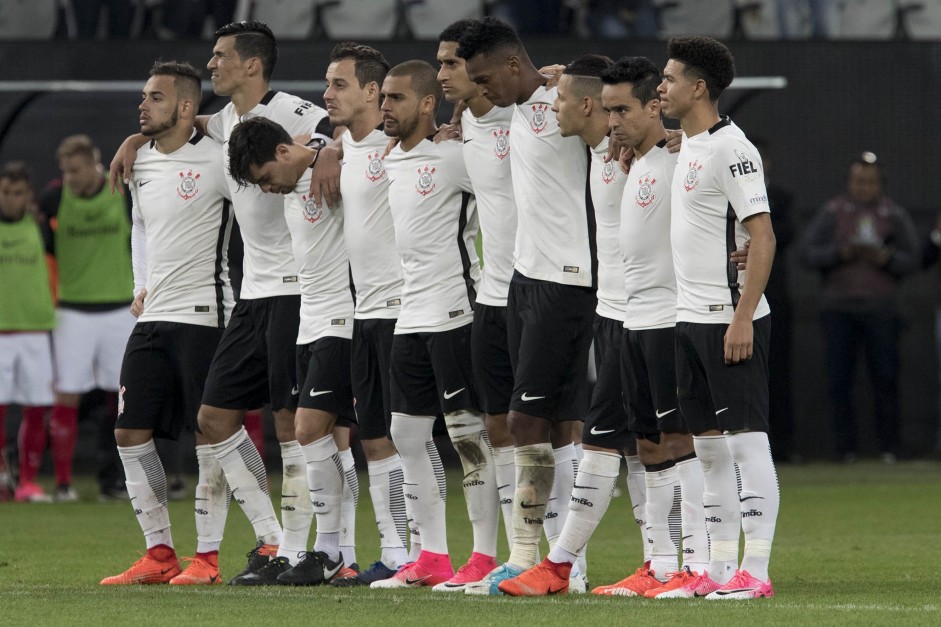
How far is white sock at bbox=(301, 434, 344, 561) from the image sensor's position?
7.48 meters

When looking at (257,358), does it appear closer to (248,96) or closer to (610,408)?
(248,96)

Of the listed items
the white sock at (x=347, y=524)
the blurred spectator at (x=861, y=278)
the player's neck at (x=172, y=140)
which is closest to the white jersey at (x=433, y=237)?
the white sock at (x=347, y=524)

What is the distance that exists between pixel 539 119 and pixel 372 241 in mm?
967

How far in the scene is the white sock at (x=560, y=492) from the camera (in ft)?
24.1

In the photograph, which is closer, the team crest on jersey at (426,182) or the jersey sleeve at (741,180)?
the jersey sleeve at (741,180)

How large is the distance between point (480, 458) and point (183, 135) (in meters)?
2.14

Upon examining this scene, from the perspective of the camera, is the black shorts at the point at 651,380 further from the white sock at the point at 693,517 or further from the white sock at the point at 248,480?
the white sock at the point at 248,480

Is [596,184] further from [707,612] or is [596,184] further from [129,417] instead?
[129,417]

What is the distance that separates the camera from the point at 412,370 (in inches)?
285

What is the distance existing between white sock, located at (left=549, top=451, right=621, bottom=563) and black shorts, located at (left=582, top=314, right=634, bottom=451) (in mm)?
71

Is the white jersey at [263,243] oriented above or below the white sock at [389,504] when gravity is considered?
above

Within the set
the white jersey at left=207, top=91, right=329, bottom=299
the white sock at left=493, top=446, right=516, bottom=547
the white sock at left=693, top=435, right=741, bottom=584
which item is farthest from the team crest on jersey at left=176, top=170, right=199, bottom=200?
the white sock at left=693, top=435, right=741, bottom=584

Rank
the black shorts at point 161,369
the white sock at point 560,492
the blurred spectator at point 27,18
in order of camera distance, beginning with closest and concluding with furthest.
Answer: the white sock at point 560,492, the black shorts at point 161,369, the blurred spectator at point 27,18

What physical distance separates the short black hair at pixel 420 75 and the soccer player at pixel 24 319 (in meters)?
5.64
